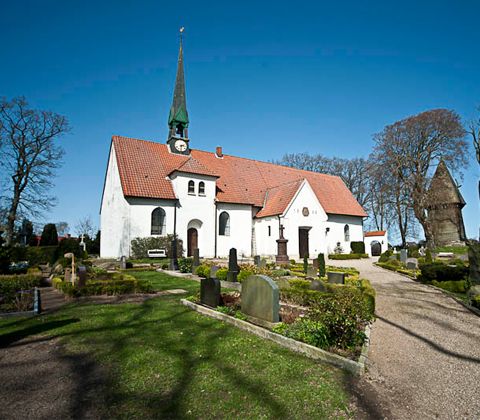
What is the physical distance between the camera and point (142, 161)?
24672 mm

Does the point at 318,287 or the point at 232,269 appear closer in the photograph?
the point at 318,287

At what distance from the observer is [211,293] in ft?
26.3

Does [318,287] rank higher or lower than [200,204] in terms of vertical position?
lower

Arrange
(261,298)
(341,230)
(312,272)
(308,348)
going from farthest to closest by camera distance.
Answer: (341,230)
(312,272)
(261,298)
(308,348)

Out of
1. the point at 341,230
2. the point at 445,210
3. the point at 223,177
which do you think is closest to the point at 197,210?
the point at 223,177

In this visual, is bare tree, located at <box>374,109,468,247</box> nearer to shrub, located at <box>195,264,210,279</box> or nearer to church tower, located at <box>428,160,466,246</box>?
church tower, located at <box>428,160,466,246</box>

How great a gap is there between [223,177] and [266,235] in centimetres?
682

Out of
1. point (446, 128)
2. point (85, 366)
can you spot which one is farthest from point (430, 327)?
point (446, 128)

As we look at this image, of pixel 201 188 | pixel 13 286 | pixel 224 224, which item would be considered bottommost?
pixel 13 286

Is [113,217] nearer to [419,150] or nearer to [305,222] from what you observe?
[305,222]

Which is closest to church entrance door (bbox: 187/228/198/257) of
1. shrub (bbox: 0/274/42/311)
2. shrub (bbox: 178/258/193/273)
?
shrub (bbox: 178/258/193/273)

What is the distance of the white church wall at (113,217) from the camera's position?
71.9 feet

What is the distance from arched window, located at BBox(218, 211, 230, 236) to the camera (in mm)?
26352

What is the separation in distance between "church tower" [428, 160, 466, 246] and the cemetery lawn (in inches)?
1316
